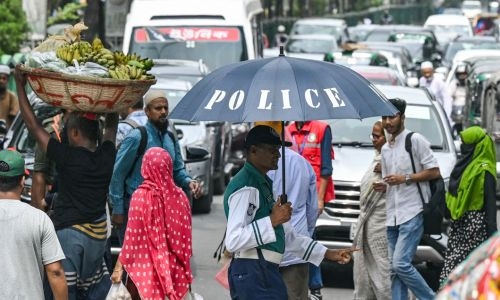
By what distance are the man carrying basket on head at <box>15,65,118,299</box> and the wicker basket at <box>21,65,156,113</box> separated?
0.17 meters

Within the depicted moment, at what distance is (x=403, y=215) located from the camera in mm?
10039

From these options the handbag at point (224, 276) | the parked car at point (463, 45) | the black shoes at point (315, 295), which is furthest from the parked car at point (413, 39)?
the handbag at point (224, 276)

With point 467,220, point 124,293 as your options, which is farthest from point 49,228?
point 467,220

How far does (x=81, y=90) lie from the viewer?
7.34 m

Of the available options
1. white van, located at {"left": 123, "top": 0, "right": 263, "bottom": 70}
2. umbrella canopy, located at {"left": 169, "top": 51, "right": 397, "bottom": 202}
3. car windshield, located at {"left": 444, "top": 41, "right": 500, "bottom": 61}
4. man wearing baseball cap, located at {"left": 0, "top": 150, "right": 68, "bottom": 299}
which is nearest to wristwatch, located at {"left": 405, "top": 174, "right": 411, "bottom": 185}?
umbrella canopy, located at {"left": 169, "top": 51, "right": 397, "bottom": 202}

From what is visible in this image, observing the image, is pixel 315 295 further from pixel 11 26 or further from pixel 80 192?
pixel 11 26

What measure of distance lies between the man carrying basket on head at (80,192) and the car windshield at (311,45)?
94.9 ft

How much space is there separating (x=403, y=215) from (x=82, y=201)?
320 cm

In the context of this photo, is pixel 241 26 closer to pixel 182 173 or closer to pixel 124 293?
pixel 182 173

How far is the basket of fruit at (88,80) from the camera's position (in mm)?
7348

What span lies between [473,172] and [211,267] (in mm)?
3932

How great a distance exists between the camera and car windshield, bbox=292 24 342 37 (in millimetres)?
44322

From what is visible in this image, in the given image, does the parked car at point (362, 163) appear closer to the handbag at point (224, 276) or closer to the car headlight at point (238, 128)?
the handbag at point (224, 276)

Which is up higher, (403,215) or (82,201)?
(82,201)
